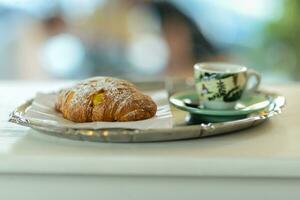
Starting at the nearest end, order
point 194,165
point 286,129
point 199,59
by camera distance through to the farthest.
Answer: point 194,165
point 286,129
point 199,59

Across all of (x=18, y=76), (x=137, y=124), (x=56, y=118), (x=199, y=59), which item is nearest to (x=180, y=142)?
(x=137, y=124)

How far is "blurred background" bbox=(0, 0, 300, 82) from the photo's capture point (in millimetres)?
2430

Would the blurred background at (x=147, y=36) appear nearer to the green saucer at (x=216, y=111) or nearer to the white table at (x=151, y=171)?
the green saucer at (x=216, y=111)

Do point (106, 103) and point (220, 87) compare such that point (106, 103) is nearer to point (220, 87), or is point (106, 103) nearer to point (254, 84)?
point (220, 87)

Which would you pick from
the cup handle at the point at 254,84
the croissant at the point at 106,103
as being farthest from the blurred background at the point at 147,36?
the croissant at the point at 106,103

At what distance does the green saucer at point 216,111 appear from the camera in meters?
0.74

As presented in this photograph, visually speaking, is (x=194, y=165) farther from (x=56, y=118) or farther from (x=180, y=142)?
(x=56, y=118)

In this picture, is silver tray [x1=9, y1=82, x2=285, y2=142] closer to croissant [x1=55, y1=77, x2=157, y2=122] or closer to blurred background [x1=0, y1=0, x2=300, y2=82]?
croissant [x1=55, y1=77, x2=157, y2=122]

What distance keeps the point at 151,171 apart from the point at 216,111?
200 mm

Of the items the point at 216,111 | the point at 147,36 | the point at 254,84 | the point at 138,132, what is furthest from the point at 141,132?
the point at 147,36

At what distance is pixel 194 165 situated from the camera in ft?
1.92

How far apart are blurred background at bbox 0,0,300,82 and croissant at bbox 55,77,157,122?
5.77 feet

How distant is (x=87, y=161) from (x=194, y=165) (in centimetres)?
12

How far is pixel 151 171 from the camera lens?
589mm
